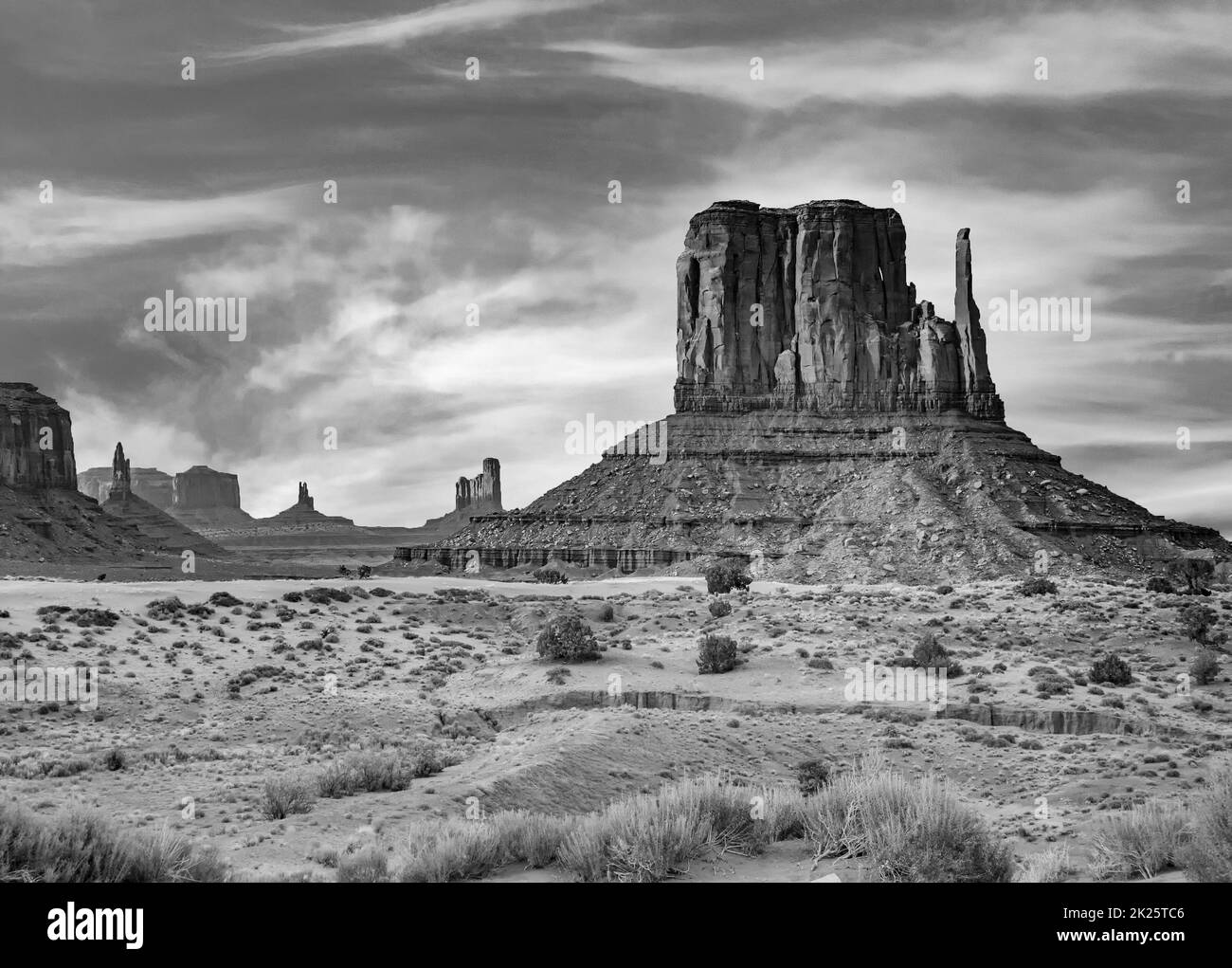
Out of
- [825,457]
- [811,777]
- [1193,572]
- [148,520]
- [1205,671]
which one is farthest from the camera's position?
[148,520]

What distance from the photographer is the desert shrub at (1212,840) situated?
995cm

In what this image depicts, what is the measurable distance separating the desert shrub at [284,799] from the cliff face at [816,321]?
334ft

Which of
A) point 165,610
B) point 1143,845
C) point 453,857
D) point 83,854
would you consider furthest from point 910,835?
point 165,610

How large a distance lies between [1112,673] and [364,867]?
26690mm

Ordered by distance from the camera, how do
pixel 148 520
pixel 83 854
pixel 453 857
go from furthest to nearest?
pixel 148 520 < pixel 453 857 < pixel 83 854

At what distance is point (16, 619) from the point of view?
39250 mm

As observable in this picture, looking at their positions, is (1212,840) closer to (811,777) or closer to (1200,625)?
(811,777)

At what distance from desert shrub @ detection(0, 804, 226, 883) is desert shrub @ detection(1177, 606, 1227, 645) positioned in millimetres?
36095

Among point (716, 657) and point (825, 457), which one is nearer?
point (716, 657)

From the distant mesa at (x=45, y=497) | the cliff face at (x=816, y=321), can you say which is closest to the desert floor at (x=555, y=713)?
the cliff face at (x=816, y=321)

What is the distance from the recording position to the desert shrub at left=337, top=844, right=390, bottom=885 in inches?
453

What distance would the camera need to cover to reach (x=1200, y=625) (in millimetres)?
39938

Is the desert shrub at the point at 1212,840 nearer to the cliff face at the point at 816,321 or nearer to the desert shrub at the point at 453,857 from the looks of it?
the desert shrub at the point at 453,857
